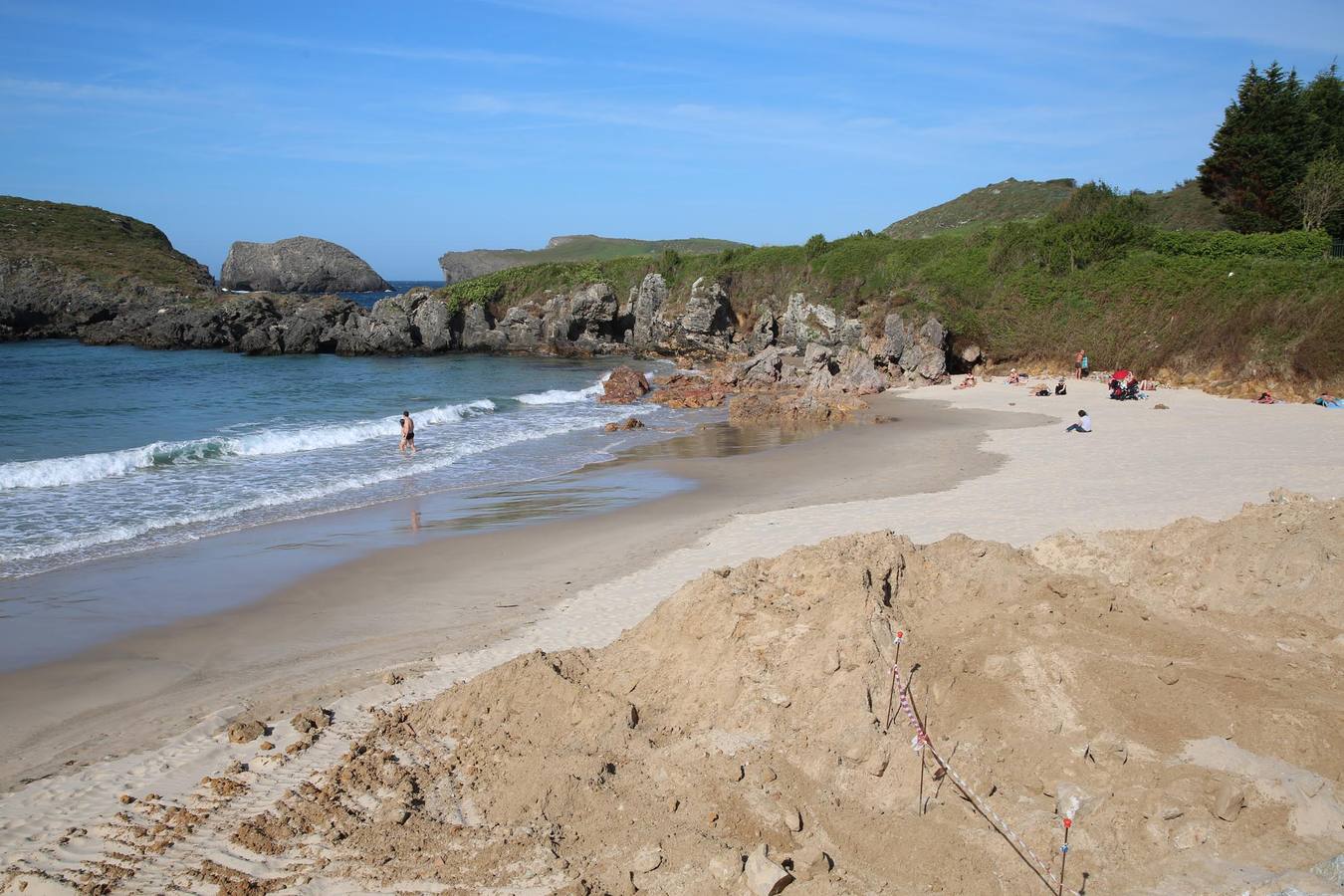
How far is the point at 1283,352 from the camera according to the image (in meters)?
24.4

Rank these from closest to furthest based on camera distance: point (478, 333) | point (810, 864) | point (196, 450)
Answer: point (810, 864), point (196, 450), point (478, 333)

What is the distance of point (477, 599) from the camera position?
9938 mm

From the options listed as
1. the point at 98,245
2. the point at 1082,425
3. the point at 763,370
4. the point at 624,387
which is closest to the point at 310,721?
the point at 1082,425

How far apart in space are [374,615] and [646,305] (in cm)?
3819

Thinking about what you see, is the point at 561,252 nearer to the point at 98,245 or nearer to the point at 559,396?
the point at 98,245

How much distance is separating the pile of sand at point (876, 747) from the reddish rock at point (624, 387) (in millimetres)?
22309

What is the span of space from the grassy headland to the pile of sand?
A: 21.8 m

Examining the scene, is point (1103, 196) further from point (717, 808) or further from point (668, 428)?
point (717, 808)

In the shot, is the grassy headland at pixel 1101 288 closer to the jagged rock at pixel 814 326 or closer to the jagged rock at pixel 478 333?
the jagged rock at pixel 814 326

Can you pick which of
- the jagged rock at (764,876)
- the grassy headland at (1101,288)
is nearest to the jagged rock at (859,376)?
the grassy headland at (1101,288)

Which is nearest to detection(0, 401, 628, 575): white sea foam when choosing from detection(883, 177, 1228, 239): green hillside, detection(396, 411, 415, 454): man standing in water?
detection(396, 411, 415, 454): man standing in water

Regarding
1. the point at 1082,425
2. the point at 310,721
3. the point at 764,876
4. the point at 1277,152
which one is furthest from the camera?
the point at 1277,152

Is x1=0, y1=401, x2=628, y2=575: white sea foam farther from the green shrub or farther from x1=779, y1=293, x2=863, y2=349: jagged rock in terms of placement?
the green shrub

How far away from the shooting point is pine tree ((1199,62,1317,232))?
35.2m
